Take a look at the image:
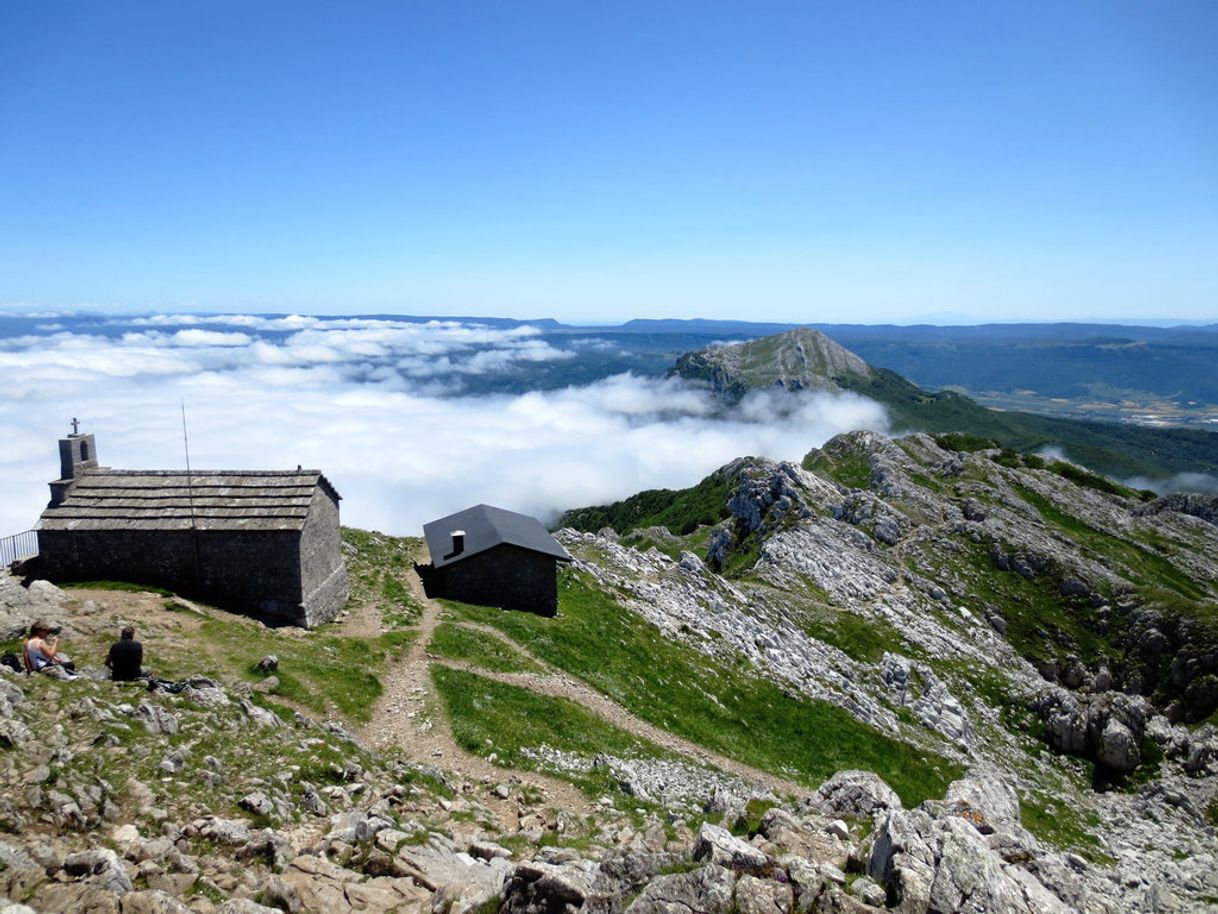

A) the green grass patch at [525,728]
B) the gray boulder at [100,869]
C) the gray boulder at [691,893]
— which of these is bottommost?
the green grass patch at [525,728]

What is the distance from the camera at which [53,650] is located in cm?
1877

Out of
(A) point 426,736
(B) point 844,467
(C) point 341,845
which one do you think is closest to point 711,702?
(A) point 426,736

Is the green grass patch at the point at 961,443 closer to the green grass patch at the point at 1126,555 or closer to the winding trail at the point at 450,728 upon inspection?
the green grass patch at the point at 1126,555

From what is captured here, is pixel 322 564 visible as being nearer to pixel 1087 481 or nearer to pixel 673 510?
pixel 1087 481

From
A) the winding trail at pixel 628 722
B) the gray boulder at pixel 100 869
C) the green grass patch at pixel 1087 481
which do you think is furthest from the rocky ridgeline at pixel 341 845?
the green grass patch at pixel 1087 481

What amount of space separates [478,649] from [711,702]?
12356 mm

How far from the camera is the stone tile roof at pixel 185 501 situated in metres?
31.0

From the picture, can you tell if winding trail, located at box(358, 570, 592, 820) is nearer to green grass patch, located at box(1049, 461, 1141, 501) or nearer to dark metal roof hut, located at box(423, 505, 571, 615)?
dark metal roof hut, located at box(423, 505, 571, 615)

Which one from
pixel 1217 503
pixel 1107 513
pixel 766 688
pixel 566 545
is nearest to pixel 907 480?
pixel 1107 513

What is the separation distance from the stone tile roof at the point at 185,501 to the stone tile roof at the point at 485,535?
9.63 metres

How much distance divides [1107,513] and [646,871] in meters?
106

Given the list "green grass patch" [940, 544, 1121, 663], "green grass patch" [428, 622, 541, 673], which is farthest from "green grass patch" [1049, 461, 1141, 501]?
"green grass patch" [428, 622, 541, 673]

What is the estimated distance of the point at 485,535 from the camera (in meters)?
41.2

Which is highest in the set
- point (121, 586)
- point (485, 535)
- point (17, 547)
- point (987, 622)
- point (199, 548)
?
point (199, 548)
